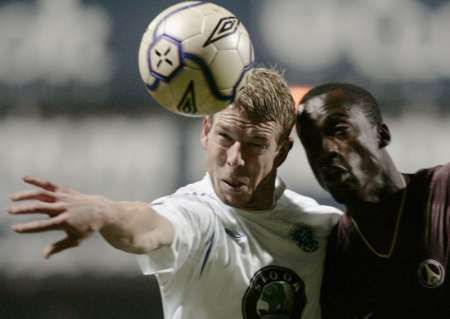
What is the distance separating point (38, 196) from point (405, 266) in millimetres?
1515

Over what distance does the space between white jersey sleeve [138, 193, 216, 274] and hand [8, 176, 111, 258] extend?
1.80 ft

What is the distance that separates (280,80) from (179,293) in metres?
0.96

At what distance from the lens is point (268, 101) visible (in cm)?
300

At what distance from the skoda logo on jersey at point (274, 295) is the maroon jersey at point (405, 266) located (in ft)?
0.42

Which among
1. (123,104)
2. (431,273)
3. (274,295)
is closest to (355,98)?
(431,273)

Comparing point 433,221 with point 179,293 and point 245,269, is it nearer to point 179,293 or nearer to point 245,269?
point 245,269

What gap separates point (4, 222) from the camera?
4.68 m

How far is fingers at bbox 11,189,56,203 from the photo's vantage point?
6.38ft

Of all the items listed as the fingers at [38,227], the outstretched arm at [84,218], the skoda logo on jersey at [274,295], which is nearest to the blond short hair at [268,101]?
the skoda logo on jersey at [274,295]

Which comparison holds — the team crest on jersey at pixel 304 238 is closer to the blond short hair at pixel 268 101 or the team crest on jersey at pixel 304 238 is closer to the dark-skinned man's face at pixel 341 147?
the dark-skinned man's face at pixel 341 147

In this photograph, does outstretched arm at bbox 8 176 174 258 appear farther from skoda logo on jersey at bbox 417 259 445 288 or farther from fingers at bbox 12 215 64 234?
skoda logo on jersey at bbox 417 259 445 288

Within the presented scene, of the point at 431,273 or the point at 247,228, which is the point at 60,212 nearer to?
the point at 247,228

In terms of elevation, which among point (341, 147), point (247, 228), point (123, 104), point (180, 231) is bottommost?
point (123, 104)

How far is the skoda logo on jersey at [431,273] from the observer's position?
110 inches
